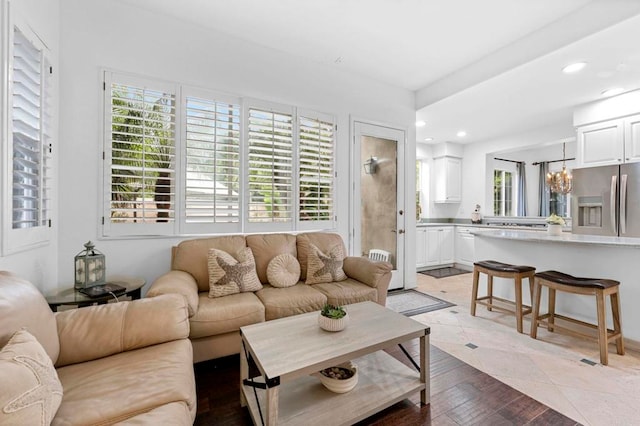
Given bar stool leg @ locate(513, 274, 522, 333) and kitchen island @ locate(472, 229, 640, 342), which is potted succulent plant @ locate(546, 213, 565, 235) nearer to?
kitchen island @ locate(472, 229, 640, 342)

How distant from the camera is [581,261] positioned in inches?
105

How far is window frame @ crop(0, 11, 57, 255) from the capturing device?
150 cm

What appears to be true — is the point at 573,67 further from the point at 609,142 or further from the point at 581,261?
the point at 581,261

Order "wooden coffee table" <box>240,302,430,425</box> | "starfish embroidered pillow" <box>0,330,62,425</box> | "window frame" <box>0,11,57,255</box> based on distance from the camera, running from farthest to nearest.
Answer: "window frame" <box>0,11,57,255</box>, "wooden coffee table" <box>240,302,430,425</box>, "starfish embroidered pillow" <box>0,330,62,425</box>

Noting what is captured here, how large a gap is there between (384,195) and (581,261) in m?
2.15

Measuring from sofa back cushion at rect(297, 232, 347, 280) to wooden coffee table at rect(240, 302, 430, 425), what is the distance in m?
A: 1.04

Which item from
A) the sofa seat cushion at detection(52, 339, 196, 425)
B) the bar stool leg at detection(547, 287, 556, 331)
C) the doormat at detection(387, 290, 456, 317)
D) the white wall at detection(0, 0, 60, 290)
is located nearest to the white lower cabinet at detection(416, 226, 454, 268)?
the doormat at detection(387, 290, 456, 317)

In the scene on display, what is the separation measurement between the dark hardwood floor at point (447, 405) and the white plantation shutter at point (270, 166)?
61.7 inches

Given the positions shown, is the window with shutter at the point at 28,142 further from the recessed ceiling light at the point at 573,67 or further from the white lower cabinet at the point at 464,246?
the white lower cabinet at the point at 464,246

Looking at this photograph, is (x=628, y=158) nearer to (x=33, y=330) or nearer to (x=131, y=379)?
(x=131, y=379)

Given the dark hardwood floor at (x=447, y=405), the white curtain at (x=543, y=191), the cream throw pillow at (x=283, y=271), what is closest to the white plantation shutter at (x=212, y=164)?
the cream throw pillow at (x=283, y=271)

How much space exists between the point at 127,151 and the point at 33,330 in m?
1.68

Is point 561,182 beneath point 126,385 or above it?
above

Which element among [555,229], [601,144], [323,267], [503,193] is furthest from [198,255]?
[503,193]
